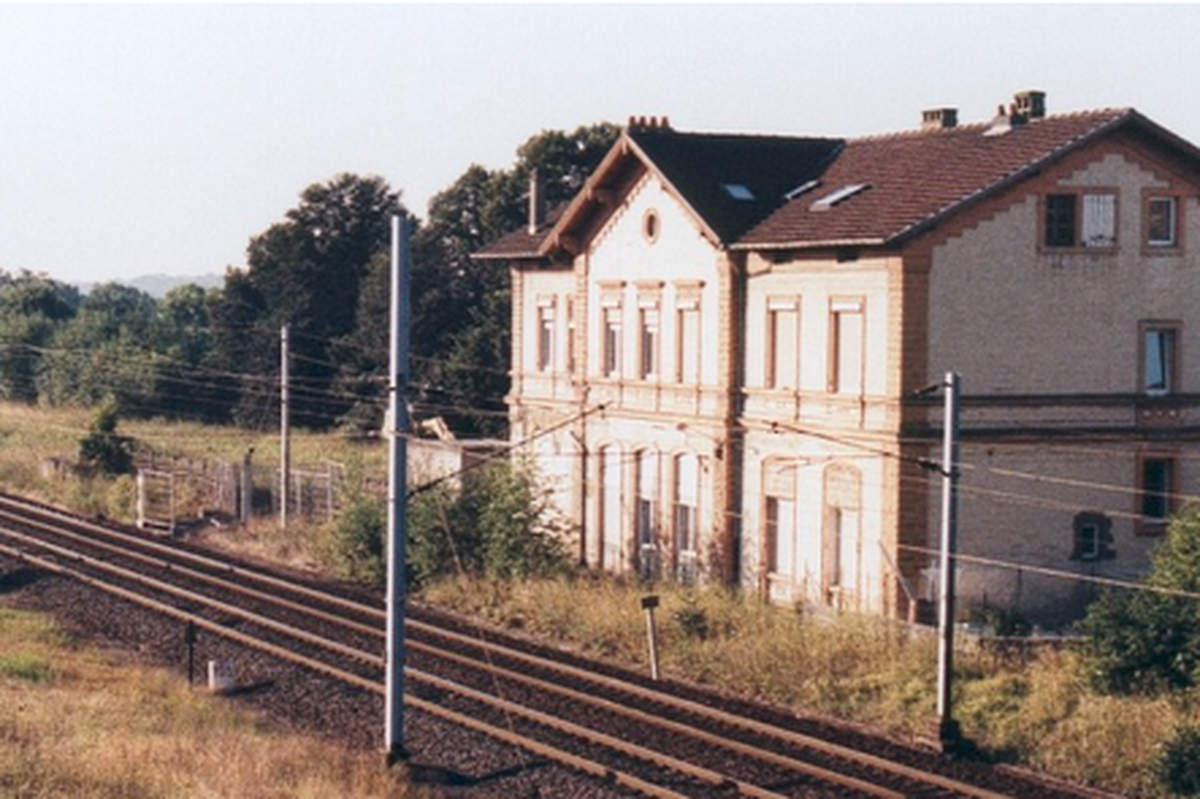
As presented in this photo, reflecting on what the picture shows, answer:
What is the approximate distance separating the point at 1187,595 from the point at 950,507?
3190 mm

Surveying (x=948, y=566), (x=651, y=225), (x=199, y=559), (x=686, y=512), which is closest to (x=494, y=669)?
(x=948, y=566)

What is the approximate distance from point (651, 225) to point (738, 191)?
6.61 ft

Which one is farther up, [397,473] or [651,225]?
Answer: [651,225]

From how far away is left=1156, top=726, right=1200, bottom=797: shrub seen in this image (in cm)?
2214

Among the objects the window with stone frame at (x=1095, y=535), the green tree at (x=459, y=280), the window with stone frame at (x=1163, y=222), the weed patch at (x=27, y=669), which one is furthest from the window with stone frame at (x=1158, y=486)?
the green tree at (x=459, y=280)

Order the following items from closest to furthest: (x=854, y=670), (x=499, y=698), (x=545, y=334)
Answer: (x=499, y=698) < (x=854, y=670) < (x=545, y=334)

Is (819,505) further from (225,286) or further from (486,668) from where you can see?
(225,286)

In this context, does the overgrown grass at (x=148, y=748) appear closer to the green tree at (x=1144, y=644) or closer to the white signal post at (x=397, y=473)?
the white signal post at (x=397, y=473)

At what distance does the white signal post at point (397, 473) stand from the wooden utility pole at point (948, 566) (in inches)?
275

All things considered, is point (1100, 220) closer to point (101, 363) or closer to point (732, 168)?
point (732, 168)

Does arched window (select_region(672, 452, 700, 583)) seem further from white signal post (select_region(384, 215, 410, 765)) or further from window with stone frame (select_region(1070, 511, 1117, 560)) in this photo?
white signal post (select_region(384, 215, 410, 765))

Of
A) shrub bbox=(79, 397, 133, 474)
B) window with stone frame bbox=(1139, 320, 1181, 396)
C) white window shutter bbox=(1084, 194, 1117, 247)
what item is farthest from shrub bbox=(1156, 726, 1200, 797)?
shrub bbox=(79, 397, 133, 474)

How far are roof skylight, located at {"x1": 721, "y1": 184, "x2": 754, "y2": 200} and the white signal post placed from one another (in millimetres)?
16691

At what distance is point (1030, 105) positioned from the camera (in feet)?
121
